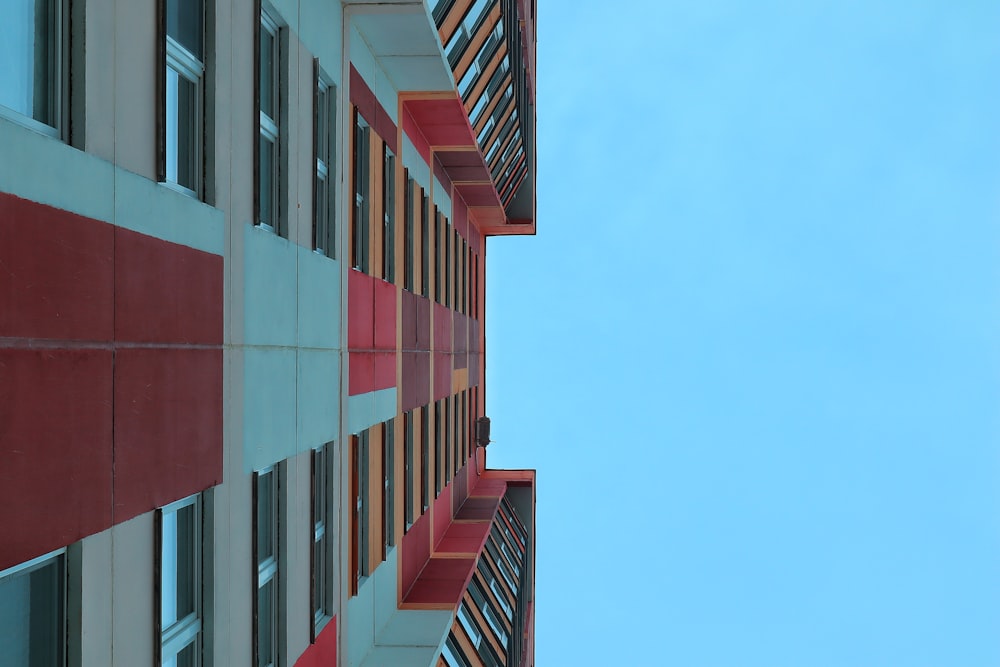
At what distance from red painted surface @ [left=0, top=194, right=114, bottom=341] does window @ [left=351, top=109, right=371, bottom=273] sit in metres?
9.93

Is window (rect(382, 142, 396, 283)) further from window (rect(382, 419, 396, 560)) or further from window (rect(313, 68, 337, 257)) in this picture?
window (rect(313, 68, 337, 257))

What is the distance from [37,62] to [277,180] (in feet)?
19.8

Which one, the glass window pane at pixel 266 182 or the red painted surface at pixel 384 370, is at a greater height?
the glass window pane at pixel 266 182

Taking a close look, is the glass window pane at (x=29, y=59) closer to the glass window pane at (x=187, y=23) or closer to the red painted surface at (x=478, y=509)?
→ the glass window pane at (x=187, y=23)

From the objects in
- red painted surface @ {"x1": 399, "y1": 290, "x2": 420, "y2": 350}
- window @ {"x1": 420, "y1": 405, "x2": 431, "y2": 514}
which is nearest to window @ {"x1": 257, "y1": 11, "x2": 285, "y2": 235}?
red painted surface @ {"x1": 399, "y1": 290, "x2": 420, "y2": 350}

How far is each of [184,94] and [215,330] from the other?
2714 mm

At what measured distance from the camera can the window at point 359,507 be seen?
54.7 ft

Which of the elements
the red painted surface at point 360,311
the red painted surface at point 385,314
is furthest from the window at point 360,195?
the red painted surface at point 385,314

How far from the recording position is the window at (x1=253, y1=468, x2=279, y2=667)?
39.0 feet

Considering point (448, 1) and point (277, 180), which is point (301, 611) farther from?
point (448, 1)

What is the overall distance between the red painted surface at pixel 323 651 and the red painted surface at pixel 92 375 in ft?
18.1

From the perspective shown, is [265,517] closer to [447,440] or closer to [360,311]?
[360,311]

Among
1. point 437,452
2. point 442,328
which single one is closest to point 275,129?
point 442,328

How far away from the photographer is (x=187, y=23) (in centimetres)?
932
